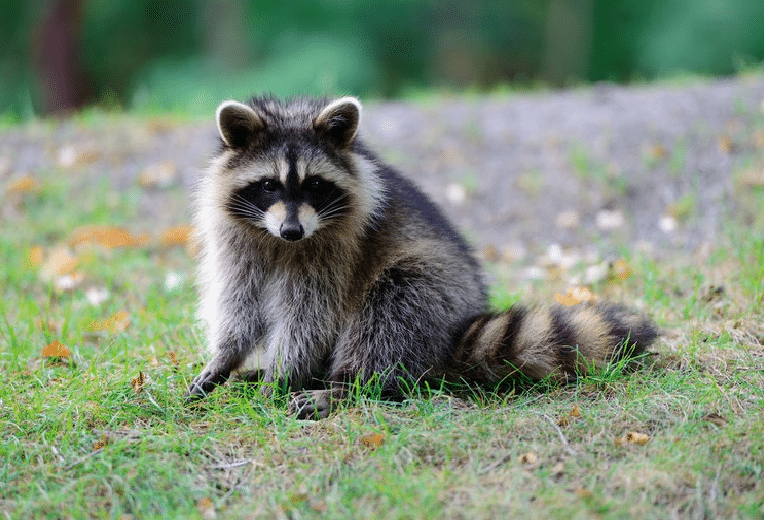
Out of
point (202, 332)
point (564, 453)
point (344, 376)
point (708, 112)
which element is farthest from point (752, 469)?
point (708, 112)

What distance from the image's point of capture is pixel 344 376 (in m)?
2.99

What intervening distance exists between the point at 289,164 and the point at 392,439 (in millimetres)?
1087

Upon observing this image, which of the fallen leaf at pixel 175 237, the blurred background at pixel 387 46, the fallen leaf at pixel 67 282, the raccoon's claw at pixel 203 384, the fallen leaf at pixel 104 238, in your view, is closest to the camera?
the raccoon's claw at pixel 203 384

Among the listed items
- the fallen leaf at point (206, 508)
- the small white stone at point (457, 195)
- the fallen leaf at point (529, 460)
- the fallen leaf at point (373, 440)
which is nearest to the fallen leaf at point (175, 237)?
the small white stone at point (457, 195)

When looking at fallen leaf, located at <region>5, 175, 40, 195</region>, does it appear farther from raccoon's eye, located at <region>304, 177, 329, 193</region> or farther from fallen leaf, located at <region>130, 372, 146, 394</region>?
raccoon's eye, located at <region>304, 177, 329, 193</region>

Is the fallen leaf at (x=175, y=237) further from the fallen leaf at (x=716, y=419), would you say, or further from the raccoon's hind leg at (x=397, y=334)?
the fallen leaf at (x=716, y=419)

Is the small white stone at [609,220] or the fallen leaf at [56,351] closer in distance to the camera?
the fallen leaf at [56,351]

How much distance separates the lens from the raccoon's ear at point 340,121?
3018 millimetres

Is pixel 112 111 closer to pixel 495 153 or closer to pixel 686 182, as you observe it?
pixel 495 153

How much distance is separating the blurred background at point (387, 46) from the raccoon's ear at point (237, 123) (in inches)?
292

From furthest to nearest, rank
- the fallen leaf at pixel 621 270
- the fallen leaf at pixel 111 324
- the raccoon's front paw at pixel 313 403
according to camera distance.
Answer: the fallen leaf at pixel 621 270 → the fallen leaf at pixel 111 324 → the raccoon's front paw at pixel 313 403

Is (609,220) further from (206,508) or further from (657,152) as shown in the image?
(206,508)

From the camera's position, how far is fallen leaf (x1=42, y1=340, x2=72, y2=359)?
3.22 metres

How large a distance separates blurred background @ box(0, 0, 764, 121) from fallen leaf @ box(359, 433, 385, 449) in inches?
327
